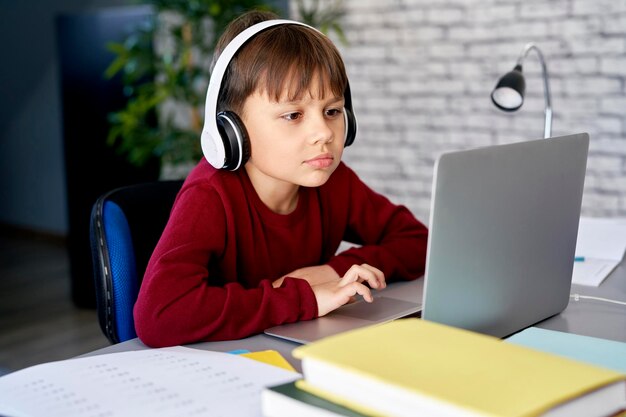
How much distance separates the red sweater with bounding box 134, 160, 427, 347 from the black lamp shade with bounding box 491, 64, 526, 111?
37 cm

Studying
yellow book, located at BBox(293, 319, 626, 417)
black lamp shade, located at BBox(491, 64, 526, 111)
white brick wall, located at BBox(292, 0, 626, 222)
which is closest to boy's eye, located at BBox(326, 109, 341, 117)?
black lamp shade, located at BBox(491, 64, 526, 111)

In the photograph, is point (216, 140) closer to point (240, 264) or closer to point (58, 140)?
point (240, 264)

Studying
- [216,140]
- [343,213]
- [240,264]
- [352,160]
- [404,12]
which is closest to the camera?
[216,140]

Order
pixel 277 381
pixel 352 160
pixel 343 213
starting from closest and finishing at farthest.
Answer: pixel 277 381
pixel 343 213
pixel 352 160

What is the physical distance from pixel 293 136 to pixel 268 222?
0.63 feet

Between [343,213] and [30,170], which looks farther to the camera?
[30,170]

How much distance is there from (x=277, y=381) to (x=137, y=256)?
0.65 m

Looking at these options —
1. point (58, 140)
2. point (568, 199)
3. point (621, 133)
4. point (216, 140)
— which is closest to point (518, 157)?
point (568, 199)

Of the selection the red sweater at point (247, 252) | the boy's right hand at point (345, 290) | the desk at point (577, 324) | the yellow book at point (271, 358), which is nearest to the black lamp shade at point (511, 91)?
the red sweater at point (247, 252)

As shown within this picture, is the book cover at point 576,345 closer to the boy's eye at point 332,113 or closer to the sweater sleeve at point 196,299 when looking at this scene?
the sweater sleeve at point 196,299

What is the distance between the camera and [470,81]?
139 inches

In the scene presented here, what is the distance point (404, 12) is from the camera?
3.67 metres

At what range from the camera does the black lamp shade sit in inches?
Result: 69.3

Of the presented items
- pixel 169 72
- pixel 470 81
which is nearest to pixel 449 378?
pixel 169 72
